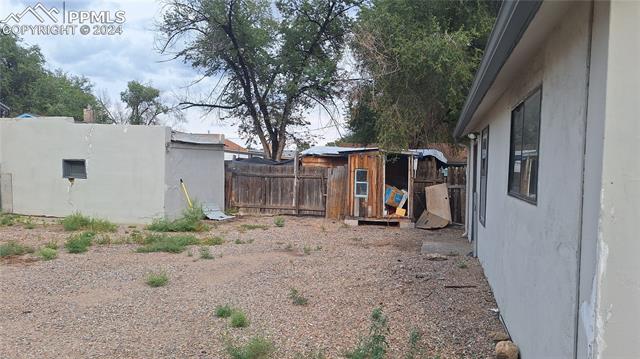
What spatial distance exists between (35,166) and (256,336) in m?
13.1


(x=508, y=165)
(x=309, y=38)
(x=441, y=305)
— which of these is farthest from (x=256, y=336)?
(x=309, y=38)

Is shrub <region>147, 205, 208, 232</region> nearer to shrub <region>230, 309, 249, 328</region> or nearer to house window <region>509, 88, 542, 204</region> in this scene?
shrub <region>230, 309, 249, 328</region>

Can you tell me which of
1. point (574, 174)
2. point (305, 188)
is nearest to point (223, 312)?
point (574, 174)

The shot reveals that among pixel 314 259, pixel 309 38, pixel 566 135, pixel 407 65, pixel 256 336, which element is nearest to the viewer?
pixel 566 135

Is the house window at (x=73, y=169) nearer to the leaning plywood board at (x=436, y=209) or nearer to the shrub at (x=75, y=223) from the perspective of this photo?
the shrub at (x=75, y=223)

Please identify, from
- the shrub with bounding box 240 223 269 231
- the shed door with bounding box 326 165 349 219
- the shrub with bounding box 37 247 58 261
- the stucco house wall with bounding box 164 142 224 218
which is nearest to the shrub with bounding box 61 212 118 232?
the stucco house wall with bounding box 164 142 224 218

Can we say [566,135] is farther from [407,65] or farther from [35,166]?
[35,166]

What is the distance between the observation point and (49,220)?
540 inches

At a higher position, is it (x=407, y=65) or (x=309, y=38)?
(x=309, y=38)

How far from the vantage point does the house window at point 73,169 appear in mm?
14008

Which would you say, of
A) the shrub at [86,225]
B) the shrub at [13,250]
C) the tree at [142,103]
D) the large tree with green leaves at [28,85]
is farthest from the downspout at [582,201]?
the tree at [142,103]

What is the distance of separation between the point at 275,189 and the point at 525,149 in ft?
40.5

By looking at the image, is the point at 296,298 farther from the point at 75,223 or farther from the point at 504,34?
the point at 75,223

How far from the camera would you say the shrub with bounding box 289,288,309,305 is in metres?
5.71
